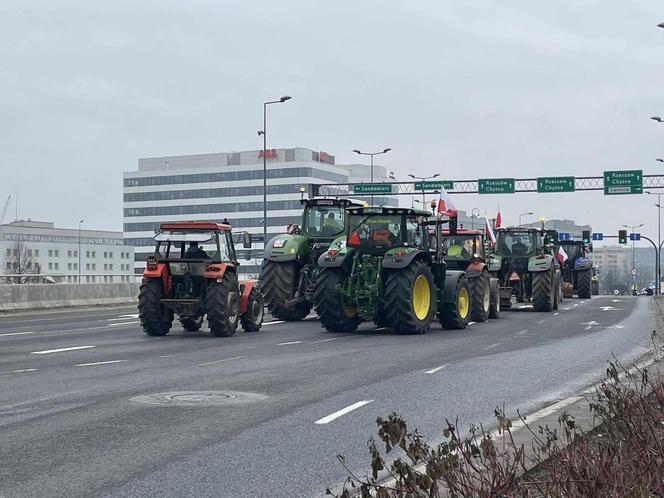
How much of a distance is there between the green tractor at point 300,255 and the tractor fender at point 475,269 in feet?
12.0

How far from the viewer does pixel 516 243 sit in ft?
120

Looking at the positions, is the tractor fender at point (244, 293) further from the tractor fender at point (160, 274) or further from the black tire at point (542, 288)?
the black tire at point (542, 288)

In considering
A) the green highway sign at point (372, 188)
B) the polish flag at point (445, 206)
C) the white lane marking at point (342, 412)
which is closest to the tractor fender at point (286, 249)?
the polish flag at point (445, 206)

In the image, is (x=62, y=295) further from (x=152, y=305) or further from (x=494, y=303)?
(x=494, y=303)

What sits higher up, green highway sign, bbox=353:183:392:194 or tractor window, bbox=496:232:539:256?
green highway sign, bbox=353:183:392:194

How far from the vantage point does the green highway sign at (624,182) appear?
2630 inches

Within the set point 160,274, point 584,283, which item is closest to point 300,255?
point 160,274

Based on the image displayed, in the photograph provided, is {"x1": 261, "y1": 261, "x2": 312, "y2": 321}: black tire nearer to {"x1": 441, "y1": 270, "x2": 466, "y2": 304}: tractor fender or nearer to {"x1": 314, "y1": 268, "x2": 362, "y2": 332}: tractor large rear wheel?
{"x1": 314, "y1": 268, "x2": 362, "y2": 332}: tractor large rear wheel

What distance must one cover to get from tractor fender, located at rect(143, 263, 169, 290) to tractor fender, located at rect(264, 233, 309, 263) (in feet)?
14.9

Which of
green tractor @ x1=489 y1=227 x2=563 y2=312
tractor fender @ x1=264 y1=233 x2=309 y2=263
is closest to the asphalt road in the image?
tractor fender @ x1=264 y1=233 x2=309 y2=263

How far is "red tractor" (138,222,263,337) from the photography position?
72.1 ft

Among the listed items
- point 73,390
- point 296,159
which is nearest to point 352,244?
point 73,390

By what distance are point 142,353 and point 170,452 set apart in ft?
31.9

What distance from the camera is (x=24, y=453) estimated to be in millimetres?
8281
